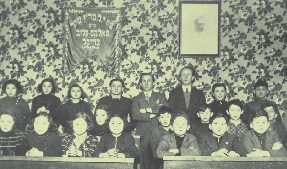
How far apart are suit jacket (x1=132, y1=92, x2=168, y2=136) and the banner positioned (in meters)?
1.14

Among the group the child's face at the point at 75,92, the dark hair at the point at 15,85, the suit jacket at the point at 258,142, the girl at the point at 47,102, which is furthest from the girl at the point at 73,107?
the suit jacket at the point at 258,142

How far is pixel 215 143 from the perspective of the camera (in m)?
4.33

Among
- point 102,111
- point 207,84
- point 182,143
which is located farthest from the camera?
point 207,84

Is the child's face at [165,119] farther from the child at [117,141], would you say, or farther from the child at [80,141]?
the child at [80,141]

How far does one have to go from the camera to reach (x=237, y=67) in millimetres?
6164

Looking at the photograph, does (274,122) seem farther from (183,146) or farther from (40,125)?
(40,125)

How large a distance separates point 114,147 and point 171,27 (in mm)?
2569

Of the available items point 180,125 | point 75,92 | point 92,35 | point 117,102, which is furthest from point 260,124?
point 92,35

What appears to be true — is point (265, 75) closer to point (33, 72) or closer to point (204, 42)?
point (204, 42)

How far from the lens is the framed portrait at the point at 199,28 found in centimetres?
618

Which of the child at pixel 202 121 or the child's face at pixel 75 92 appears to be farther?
the child's face at pixel 75 92

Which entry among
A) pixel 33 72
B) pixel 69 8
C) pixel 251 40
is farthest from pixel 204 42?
pixel 33 72

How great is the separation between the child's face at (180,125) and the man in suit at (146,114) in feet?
2.09

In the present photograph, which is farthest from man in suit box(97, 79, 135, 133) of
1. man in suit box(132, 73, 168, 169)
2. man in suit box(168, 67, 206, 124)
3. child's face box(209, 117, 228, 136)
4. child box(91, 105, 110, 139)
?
child's face box(209, 117, 228, 136)
